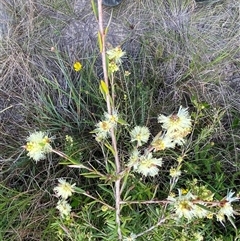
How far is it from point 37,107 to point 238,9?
852 mm

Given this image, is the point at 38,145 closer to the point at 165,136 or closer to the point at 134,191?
the point at 165,136

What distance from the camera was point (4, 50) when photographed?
5.05 ft

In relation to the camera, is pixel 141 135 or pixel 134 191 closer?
pixel 141 135

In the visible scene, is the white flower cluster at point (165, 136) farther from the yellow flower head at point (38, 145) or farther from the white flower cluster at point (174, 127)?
the yellow flower head at point (38, 145)

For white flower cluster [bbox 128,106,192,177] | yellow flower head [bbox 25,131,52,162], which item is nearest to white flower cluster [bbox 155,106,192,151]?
white flower cluster [bbox 128,106,192,177]

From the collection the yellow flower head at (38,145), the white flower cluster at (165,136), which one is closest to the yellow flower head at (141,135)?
the white flower cluster at (165,136)

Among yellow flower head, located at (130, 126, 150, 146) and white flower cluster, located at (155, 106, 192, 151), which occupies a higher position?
white flower cluster, located at (155, 106, 192, 151)

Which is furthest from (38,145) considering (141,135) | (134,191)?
(134,191)

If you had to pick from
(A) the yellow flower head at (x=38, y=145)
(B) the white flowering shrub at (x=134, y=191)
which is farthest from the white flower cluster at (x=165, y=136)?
(A) the yellow flower head at (x=38, y=145)

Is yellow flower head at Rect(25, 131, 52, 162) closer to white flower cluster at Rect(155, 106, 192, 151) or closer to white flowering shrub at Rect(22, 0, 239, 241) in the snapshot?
white flowering shrub at Rect(22, 0, 239, 241)

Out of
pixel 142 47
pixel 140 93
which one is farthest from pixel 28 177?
pixel 142 47

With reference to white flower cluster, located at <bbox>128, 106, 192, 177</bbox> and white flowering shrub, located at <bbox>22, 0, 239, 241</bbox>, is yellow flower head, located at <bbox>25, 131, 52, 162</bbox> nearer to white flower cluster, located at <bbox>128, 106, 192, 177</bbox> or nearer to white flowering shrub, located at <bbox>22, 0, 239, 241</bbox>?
white flowering shrub, located at <bbox>22, 0, 239, 241</bbox>

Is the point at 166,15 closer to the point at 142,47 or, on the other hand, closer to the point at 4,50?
the point at 142,47

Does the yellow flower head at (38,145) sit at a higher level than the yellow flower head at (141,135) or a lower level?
higher
